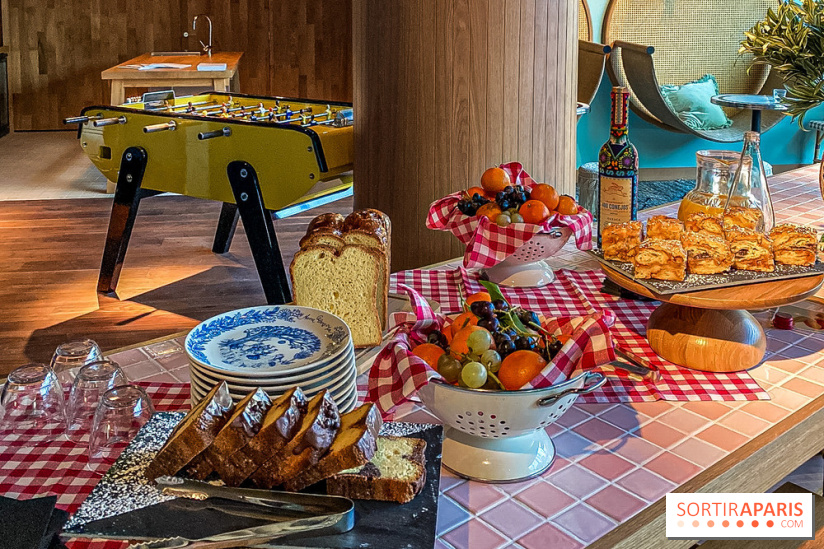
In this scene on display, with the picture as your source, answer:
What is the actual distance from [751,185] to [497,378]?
35.7 inches

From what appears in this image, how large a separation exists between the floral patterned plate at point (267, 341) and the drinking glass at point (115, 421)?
0.10m

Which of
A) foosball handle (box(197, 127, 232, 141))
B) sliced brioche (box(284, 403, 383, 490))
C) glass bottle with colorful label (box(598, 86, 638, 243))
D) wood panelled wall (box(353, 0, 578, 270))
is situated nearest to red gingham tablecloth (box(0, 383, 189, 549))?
sliced brioche (box(284, 403, 383, 490))

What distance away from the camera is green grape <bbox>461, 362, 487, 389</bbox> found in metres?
0.98

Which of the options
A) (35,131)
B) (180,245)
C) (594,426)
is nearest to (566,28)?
(594,426)

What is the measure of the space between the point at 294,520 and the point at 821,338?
3.60 feet

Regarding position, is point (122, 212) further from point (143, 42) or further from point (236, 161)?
point (143, 42)

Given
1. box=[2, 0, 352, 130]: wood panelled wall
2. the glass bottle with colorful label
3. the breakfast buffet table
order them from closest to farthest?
1. the breakfast buffet table
2. the glass bottle with colorful label
3. box=[2, 0, 352, 130]: wood panelled wall

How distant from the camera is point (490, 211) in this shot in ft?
5.61

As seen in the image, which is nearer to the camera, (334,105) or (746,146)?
(746,146)

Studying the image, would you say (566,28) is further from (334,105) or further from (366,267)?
(334,105)

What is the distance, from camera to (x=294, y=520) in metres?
0.81

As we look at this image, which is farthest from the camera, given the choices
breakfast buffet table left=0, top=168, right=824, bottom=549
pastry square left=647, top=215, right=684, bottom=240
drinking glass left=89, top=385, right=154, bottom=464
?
pastry square left=647, top=215, right=684, bottom=240

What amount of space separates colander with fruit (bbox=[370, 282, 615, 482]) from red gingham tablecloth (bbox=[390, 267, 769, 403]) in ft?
0.75

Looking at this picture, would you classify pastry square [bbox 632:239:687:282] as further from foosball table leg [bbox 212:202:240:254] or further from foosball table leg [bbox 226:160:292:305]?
foosball table leg [bbox 212:202:240:254]
